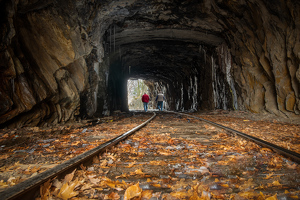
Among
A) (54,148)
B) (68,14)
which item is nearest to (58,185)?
(54,148)

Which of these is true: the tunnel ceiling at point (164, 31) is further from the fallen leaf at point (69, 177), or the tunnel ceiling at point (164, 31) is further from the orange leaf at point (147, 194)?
the orange leaf at point (147, 194)

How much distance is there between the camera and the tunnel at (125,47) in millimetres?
5562

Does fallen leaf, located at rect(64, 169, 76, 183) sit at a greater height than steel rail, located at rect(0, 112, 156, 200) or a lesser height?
lesser

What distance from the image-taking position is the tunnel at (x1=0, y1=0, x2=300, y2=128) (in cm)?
556

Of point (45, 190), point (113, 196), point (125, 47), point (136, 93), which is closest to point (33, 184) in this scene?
point (45, 190)

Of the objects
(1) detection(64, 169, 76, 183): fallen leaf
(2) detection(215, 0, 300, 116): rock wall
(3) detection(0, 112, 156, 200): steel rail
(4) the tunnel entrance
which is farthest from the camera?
(4) the tunnel entrance

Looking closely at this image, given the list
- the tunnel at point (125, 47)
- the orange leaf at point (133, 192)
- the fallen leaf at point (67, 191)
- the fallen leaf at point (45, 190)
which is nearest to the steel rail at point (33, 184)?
the fallen leaf at point (45, 190)

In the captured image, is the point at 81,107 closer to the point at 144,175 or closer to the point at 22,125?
the point at 22,125

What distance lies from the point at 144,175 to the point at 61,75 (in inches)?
248

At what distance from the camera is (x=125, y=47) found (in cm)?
1326

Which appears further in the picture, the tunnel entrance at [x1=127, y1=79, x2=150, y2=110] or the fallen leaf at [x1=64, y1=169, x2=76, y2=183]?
the tunnel entrance at [x1=127, y1=79, x2=150, y2=110]

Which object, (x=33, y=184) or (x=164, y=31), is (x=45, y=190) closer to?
(x=33, y=184)

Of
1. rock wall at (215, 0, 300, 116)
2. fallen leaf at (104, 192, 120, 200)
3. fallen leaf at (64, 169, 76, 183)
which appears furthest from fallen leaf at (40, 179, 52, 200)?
rock wall at (215, 0, 300, 116)

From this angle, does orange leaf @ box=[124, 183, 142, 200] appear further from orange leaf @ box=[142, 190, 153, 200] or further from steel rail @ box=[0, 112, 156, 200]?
steel rail @ box=[0, 112, 156, 200]
